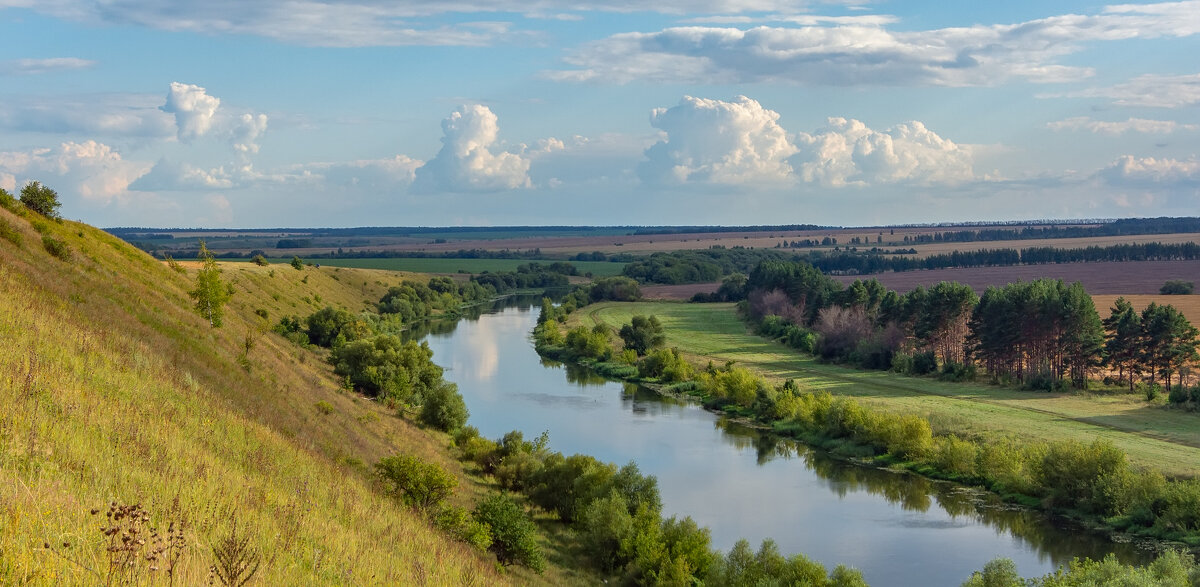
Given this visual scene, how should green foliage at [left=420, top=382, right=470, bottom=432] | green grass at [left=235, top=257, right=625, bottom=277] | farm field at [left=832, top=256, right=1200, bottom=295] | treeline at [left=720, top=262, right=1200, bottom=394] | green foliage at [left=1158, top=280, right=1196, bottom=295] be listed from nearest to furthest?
green foliage at [left=420, top=382, right=470, bottom=432], treeline at [left=720, top=262, right=1200, bottom=394], green foliage at [left=1158, top=280, right=1196, bottom=295], farm field at [left=832, top=256, right=1200, bottom=295], green grass at [left=235, top=257, right=625, bottom=277]

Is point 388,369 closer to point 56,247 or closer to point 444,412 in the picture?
point 444,412

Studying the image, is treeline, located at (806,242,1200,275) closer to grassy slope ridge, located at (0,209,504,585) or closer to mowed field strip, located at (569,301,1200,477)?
mowed field strip, located at (569,301,1200,477)

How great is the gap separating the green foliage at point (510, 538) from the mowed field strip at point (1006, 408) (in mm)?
26565

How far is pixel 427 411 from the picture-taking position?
40.0 meters

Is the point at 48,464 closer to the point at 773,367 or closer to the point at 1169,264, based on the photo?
the point at 773,367

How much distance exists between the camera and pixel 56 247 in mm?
29500

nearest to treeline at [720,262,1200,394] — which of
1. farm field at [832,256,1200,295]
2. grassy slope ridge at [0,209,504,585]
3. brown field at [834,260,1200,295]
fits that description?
farm field at [832,256,1200,295]

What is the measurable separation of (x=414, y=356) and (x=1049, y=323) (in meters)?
39.9

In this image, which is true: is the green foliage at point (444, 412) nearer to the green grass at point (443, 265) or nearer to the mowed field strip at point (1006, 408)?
the mowed field strip at point (1006, 408)

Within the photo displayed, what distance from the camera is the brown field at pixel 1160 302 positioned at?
73.8m

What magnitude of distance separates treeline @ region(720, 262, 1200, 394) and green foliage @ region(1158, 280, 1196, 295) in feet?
111

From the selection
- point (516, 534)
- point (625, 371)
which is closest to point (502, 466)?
point (516, 534)

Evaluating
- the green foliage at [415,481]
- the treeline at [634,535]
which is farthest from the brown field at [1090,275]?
the green foliage at [415,481]

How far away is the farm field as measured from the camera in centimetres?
9712
